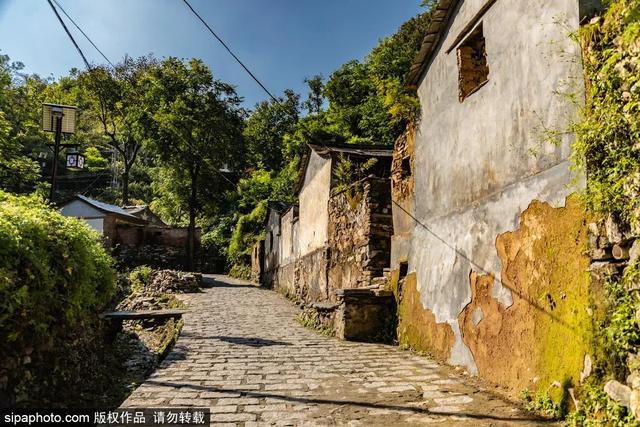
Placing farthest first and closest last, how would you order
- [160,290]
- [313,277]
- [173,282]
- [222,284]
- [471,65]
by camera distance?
[222,284], [173,282], [160,290], [313,277], [471,65]

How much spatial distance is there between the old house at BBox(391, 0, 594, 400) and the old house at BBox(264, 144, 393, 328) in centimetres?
185

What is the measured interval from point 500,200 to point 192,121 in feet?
74.0

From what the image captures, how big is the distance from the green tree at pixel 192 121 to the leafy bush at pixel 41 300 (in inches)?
755

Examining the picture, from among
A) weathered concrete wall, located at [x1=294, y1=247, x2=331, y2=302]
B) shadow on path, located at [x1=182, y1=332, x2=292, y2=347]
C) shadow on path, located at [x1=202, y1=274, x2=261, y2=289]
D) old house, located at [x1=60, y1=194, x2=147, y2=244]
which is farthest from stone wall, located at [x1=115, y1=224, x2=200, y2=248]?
shadow on path, located at [x1=182, y1=332, x2=292, y2=347]

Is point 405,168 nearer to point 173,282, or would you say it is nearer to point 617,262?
point 617,262

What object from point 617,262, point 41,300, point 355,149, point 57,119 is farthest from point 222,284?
point 617,262

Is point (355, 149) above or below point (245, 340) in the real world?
above

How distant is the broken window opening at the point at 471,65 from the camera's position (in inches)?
238

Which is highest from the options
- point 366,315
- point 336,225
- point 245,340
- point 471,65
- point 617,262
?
point 471,65

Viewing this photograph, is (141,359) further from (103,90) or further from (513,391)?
(103,90)

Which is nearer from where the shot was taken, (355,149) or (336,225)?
(336,225)

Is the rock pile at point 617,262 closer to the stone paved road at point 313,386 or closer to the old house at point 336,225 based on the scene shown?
the stone paved road at point 313,386

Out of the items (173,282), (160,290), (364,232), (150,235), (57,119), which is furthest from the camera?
(150,235)

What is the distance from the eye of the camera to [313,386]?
490 centimetres
